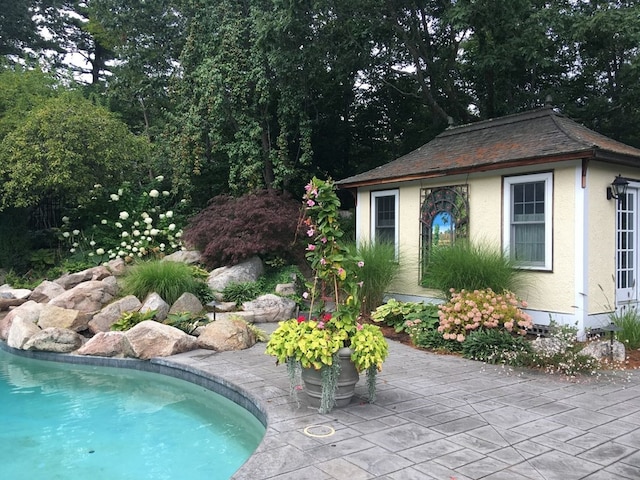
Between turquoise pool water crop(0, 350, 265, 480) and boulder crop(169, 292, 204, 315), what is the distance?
5.85 feet

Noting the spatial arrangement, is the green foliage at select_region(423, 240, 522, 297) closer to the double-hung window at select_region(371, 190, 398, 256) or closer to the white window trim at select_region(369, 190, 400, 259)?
the white window trim at select_region(369, 190, 400, 259)

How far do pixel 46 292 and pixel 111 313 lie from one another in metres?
2.53

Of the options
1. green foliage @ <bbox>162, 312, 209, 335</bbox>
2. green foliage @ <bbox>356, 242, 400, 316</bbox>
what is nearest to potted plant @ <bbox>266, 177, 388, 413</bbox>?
green foliage @ <bbox>162, 312, 209, 335</bbox>

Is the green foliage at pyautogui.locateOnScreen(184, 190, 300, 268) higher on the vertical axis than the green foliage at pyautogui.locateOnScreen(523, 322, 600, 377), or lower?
higher

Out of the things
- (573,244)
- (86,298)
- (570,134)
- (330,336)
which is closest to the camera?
(330,336)

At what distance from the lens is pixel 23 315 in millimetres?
8453

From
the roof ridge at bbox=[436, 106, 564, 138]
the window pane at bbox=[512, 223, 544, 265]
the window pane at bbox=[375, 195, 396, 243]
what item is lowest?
the window pane at bbox=[512, 223, 544, 265]

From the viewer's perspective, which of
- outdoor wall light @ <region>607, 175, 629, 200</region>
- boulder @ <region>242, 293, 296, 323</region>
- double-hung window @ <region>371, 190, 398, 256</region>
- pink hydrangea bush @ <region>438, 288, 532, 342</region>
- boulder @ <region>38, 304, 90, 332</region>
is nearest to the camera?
pink hydrangea bush @ <region>438, 288, 532, 342</region>

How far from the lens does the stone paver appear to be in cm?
323

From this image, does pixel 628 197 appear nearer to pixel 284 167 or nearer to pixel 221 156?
pixel 284 167

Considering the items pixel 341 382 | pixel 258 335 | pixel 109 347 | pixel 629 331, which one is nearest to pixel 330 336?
pixel 341 382

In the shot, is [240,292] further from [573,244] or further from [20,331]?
[573,244]

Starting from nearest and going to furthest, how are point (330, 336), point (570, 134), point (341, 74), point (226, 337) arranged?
1. point (330, 336)
2. point (226, 337)
3. point (570, 134)
4. point (341, 74)

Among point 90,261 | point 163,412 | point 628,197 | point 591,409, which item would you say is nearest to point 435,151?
point 628,197
